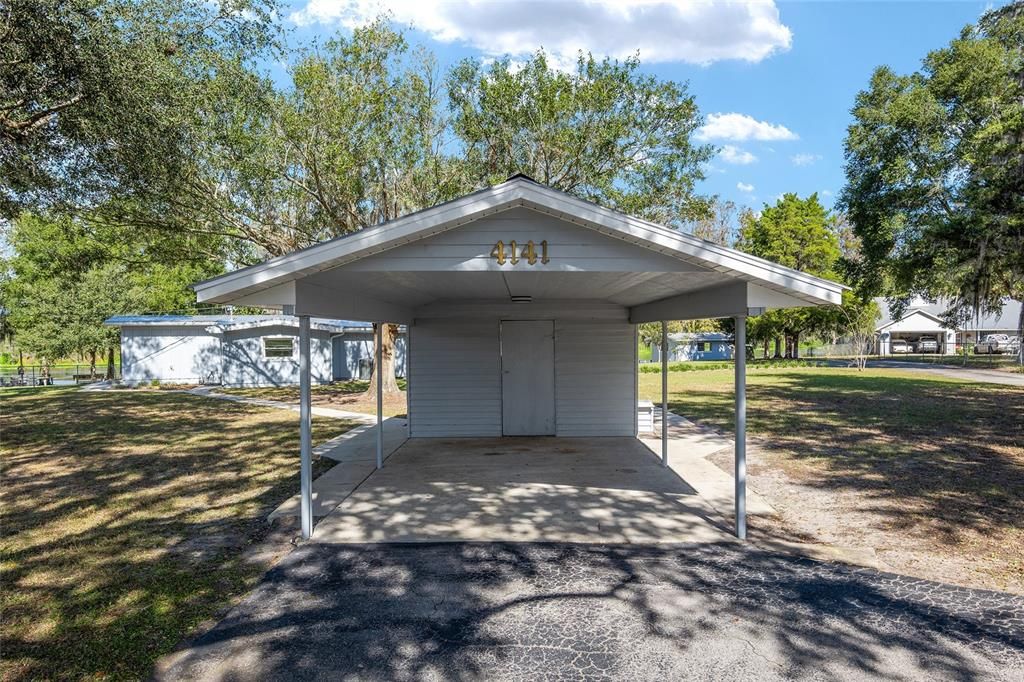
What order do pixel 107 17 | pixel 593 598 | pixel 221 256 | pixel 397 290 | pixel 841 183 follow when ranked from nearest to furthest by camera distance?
pixel 593 598 → pixel 397 290 → pixel 107 17 → pixel 221 256 → pixel 841 183

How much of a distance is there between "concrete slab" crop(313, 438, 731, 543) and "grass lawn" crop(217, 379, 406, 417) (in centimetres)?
668

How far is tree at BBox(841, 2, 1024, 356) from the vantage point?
14484mm

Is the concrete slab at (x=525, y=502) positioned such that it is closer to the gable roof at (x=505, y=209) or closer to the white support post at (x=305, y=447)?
the white support post at (x=305, y=447)

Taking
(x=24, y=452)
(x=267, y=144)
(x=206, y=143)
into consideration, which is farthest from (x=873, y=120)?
(x=24, y=452)

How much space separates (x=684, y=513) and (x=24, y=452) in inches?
384

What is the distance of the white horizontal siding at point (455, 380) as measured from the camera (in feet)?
32.9

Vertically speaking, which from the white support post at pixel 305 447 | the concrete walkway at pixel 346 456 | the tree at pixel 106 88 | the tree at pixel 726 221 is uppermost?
the tree at pixel 726 221

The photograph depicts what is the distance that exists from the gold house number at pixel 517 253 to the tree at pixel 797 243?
3224 cm

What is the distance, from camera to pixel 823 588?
4.01 metres

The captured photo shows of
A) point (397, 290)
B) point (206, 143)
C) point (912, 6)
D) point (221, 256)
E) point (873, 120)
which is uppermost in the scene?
point (912, 6)

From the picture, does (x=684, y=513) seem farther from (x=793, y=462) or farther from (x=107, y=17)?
(x=107, y=17)

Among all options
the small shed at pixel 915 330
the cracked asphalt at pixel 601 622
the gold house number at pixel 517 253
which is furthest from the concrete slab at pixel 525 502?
the small shed at pixel 915 330

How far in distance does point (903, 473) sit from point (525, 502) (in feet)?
16.1

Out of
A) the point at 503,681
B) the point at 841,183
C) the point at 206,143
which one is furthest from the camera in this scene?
the point at 841,183
